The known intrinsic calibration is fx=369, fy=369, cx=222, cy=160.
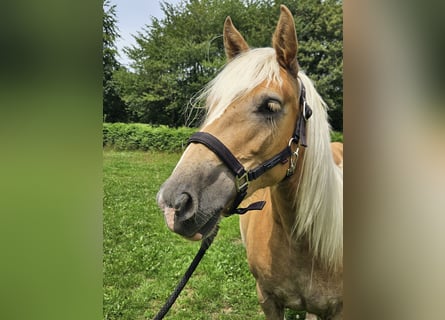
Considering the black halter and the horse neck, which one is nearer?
the black halter

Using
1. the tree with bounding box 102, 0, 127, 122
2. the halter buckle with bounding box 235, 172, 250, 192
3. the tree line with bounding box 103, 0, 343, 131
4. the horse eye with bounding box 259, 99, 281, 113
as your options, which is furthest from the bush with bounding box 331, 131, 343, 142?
the tree with bounding box 102, 0, 127, 122

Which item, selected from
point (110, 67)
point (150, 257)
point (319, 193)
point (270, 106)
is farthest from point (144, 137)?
point (319, 193)

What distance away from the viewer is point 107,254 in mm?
1388

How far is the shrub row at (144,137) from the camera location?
138cm

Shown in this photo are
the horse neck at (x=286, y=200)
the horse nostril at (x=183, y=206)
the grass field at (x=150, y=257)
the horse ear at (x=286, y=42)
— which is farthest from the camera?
the grass field at (x=150, y=257)

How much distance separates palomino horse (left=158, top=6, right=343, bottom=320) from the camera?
3.28 feet

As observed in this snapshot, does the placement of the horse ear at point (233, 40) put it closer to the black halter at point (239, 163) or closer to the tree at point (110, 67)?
the black halter at point (239, 163)

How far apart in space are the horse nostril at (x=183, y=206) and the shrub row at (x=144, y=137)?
1.40 feet

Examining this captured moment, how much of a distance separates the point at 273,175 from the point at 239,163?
0.43 ft

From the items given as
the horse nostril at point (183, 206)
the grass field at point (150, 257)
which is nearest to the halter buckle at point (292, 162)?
the horse nostril at point (183, 206)

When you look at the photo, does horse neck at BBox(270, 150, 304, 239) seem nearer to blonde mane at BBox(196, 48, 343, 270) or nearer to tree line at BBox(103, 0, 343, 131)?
blonde mane at BBox(196, 48, 343, 270)

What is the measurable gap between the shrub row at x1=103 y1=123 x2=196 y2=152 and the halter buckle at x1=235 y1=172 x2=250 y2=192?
1.29 feet
